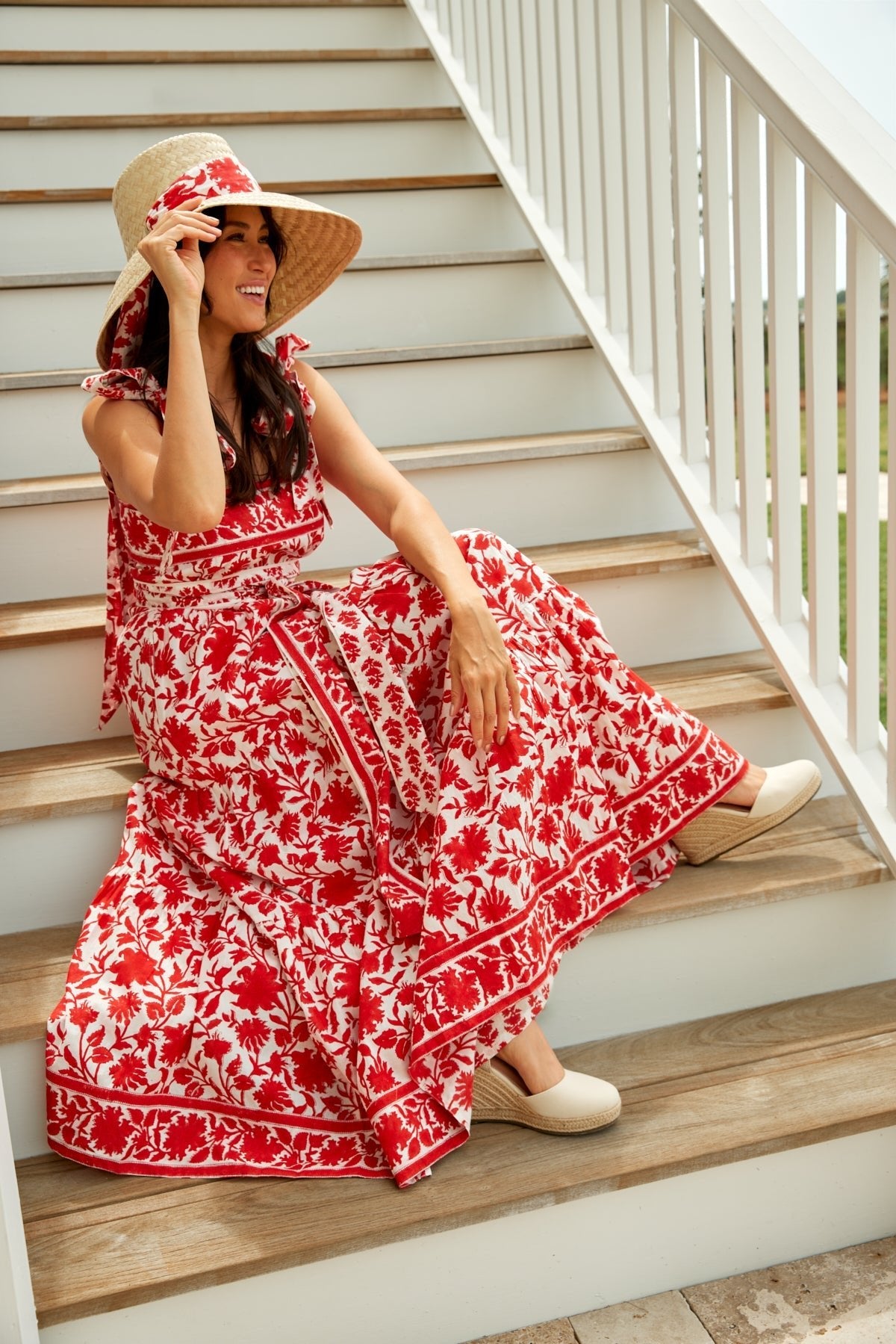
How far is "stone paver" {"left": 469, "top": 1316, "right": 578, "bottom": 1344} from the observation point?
141 centimetres

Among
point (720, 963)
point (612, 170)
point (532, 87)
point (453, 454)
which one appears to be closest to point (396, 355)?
point (453, 454)

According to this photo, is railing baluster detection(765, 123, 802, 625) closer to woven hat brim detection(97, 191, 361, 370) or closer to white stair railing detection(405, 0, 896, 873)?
white stair railing detection(405, 0, 896, 873)

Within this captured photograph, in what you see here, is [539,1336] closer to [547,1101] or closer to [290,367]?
[547,1101]

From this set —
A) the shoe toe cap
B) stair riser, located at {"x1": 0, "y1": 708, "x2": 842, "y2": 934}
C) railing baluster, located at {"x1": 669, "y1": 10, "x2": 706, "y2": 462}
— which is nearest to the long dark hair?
stair riser, located at {"x1": 0, "y1": 708, "x2": 842, "y2": 934}

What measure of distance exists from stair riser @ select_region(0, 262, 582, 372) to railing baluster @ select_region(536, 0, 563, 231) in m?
0.14

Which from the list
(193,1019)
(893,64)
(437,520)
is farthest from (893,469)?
(893,64)

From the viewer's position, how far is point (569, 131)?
8.52 ft

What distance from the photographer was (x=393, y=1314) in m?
1.40

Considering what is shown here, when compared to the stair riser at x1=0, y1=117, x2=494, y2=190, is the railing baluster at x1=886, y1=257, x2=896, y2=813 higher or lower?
lower

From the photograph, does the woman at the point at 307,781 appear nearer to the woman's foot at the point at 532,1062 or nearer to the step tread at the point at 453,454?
the woman's foot at the point at 532,1062

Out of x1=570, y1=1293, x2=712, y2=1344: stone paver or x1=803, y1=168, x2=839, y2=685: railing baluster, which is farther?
x1=803, y1=168, x2=839, y2=685: railing baluster

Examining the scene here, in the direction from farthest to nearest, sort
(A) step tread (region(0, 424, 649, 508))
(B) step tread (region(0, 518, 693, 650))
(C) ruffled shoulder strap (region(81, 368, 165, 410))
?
(A) step tread (region(0, 424, 649, 508)) < (B) step tread (region(0, 518, 693, 650)) < (C) ruffled shoulder strap (region(81, 368, 165, 410))

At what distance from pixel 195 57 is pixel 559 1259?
2775 millimetres

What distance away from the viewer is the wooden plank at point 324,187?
2645 mm
